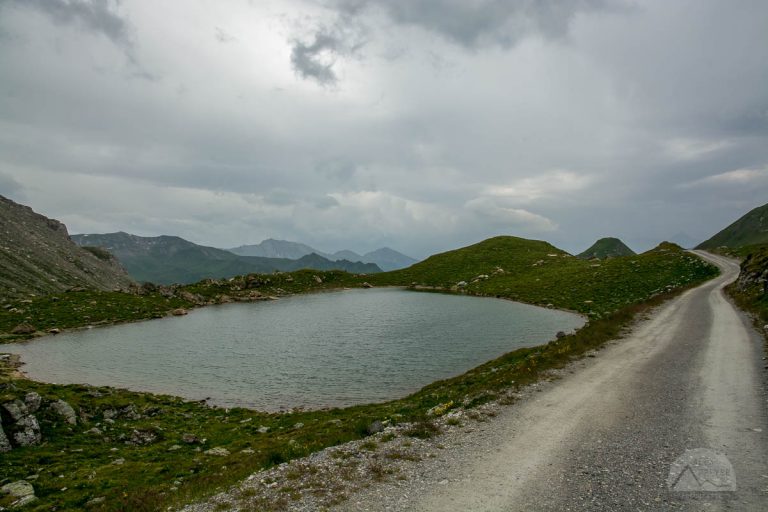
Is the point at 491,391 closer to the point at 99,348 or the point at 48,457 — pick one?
the point at 48,457

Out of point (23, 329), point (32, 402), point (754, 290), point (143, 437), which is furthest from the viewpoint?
point (23, 329)

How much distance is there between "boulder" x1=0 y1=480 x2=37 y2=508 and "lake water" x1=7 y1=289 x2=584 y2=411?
1664 centimetres

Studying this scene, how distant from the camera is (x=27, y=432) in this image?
882 inches

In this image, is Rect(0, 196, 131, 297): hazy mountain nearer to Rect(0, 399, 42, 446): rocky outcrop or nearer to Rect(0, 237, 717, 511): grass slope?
Rect(0, 237, 717, 511): grass slope

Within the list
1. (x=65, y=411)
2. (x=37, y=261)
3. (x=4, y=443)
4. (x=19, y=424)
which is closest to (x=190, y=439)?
(x=4, y=443)

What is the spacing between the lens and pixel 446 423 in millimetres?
19750

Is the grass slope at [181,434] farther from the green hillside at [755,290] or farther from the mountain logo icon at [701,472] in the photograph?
the mountain logo icon at [701,472]

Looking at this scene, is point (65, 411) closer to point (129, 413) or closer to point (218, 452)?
point (129, 413)

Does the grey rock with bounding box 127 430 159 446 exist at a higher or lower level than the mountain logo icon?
lower

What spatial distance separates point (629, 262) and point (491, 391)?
97.2 m

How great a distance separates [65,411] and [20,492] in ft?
36.1

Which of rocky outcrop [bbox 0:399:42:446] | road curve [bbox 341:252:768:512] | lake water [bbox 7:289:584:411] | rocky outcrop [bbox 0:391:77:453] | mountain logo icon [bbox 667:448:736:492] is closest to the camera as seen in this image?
road curve [bbox 341:252:768:512]

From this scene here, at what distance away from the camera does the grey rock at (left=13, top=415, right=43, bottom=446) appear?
2205 cm

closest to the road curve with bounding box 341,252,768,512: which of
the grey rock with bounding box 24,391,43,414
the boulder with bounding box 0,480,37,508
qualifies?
the boulder with bounding box 0,480,37,508
